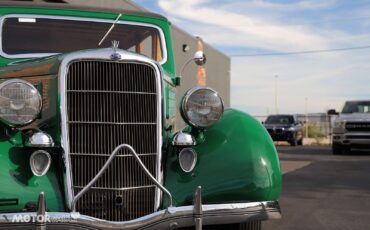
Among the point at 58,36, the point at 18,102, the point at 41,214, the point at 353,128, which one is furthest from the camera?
the point at 353,128

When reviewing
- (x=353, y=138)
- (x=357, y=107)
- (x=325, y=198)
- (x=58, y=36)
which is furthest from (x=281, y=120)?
(x=58, y=36)

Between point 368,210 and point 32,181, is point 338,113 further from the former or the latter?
point 32,181

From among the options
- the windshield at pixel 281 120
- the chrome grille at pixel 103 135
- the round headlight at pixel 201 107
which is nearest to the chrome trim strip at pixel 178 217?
the chrome grille at pixel 103 135

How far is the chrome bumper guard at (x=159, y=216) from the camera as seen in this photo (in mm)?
3529

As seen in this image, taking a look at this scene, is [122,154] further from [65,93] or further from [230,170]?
[230,170]

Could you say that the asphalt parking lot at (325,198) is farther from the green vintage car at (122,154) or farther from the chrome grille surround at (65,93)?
the chrome grille surround at (65,93)

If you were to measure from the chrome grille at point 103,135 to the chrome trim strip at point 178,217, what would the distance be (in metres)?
0.33

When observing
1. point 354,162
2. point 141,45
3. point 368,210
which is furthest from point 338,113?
point 141,45

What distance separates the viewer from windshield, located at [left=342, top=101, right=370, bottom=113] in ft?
59.7

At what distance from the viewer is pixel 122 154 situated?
158 inches

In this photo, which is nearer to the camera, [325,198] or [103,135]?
[103,135]

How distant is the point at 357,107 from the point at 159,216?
15.8 meters

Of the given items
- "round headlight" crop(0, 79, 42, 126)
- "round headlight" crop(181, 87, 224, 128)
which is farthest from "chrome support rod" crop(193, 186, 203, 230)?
"round headlight" crop(0, 79, 42, 126)

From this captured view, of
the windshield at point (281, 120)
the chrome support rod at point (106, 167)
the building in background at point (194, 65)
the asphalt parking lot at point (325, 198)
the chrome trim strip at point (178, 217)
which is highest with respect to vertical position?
the building in background at point (194, 65)
